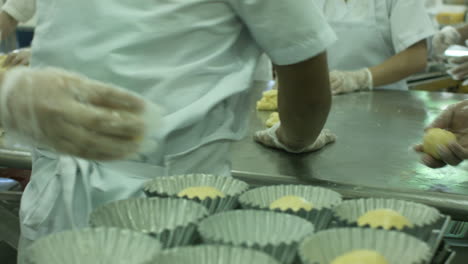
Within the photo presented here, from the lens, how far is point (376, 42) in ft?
8.65

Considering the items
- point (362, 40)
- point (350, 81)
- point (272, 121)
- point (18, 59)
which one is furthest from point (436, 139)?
point (18, 59)

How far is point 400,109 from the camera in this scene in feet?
6.93

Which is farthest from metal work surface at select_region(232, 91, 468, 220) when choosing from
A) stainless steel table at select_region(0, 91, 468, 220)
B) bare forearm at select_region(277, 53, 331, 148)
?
bare forearm at select_region(277, 53, 331, 148)

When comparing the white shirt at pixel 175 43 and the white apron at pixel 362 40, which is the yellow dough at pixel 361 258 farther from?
the white apron at pixel 362 40

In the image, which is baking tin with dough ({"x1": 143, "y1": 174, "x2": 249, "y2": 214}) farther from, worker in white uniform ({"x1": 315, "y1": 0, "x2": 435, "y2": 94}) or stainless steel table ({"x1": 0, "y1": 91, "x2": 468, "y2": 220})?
worker in white uniform ({"x1": 315, "y1": 0, "x2": 435, "y2": 94})

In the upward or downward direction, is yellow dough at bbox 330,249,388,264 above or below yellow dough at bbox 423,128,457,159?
above

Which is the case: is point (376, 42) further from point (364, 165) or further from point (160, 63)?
point (160, 63)

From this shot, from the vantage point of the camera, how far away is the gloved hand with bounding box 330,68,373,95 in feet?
7.82

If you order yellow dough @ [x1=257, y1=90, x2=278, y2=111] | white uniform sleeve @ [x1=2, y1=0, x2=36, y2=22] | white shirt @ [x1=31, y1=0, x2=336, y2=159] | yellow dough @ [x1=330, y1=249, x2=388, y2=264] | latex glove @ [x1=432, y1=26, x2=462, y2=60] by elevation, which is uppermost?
white shirt @ [x1=31, y1=0, x2=336, y2=159]

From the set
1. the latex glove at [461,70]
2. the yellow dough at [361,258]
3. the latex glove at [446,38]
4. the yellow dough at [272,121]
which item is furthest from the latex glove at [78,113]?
the latex glove at [446,38]

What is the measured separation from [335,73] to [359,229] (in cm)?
178

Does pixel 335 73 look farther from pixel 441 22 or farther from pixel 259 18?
pixel 441 22

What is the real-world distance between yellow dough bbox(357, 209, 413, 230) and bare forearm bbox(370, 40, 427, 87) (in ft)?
5.86

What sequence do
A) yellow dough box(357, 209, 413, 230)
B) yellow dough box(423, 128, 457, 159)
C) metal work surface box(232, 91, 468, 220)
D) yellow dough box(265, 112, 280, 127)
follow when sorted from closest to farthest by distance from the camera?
yellow dough box(357, 209, 413, 230) → metal work surface box(232, 91, 468, 220) → yellow dough box(423, 128, 457, 159) → yellow dough box(265, 112, 280, 127)
